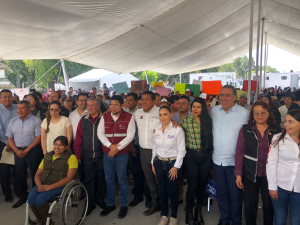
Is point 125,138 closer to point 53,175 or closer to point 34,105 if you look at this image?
point 53,175

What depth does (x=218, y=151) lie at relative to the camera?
265 cm

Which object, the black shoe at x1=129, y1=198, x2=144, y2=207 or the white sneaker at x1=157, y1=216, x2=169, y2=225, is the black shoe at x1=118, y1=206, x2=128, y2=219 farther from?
the white sneaker at x1=157, y1=216, x2=169, y2=225

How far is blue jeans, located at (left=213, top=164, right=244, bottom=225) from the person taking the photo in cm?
260

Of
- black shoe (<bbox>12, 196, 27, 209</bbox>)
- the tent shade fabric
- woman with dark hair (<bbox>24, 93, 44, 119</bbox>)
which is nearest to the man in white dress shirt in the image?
black shoe (<bbox>12, 196, 27, 209</bbox>)

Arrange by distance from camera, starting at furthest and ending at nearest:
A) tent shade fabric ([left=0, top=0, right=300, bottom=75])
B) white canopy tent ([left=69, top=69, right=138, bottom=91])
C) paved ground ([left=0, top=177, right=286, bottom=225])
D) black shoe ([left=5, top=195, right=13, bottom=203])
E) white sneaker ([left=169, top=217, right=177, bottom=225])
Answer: white canopy tent ([left=69, top=69, right=138, bottom=91]) < tent shade fabric ([left=0, top=0, right=300, bottom=75]) < black shoe ([left=5, top=195, right=13, bottom=203]) < paved ground ([left=0, top=177, right=286, bottom=225]) < white sneaker ([left=169, top=217, right=177, bottom=225])

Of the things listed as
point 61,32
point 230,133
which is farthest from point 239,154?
point 61,32

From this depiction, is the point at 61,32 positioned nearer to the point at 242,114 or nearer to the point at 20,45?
the point at 20,45

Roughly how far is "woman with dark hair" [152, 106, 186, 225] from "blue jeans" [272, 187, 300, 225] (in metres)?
1.05

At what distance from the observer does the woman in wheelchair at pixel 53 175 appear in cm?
275

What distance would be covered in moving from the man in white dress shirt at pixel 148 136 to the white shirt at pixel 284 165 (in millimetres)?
1470

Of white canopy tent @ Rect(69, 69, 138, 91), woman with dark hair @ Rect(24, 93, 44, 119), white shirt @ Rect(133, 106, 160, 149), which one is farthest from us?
white canopy tent @ Rect(69, 69, 138, 91)

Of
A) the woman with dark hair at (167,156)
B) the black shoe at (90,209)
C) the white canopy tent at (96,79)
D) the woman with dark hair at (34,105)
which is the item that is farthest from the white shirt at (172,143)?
the white canopy tent at (96,79)

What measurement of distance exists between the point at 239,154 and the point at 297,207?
0.68 metres

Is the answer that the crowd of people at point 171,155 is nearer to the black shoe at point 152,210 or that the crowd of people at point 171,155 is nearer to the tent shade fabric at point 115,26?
the black shoe at point 152,210
